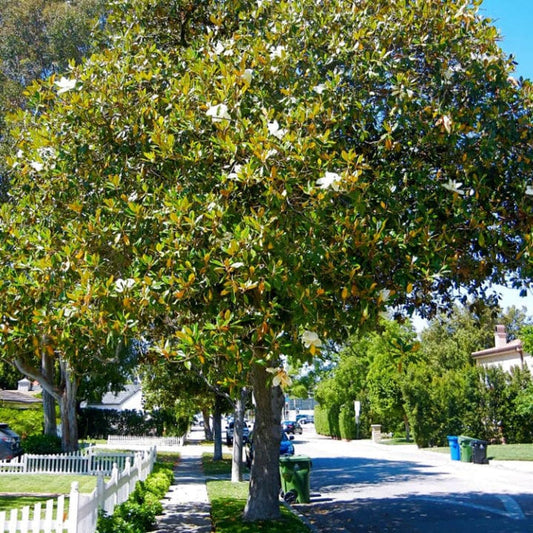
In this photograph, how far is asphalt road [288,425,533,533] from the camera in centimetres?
1220

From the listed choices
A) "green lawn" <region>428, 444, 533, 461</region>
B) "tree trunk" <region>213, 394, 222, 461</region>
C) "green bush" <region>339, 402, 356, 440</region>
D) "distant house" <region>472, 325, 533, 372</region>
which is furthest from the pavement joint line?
"green bush" <region>339, 402, 356, 440</region>

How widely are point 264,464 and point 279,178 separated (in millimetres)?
6192

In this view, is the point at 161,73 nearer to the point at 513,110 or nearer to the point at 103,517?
the point at 513,110

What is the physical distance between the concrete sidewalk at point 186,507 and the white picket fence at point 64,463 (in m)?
2.26

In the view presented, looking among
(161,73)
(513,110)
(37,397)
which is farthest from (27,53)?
(37,397)

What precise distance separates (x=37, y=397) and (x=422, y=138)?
47.2 m

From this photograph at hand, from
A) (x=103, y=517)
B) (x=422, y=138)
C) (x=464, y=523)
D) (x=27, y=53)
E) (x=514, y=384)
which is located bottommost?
(x=464, y=523)

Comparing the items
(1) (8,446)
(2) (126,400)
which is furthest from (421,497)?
(2) (126,400)

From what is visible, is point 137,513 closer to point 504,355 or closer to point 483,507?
point 483,507

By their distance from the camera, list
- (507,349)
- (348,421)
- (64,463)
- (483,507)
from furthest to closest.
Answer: (348,421)
(507,349)
(64,463)
(483,507)

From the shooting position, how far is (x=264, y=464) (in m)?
11.0

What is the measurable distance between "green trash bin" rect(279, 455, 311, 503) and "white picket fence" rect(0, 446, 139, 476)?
7278 millimetres

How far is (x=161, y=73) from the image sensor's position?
8.91m

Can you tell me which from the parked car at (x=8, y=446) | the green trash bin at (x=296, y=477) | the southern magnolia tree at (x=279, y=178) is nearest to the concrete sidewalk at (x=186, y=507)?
the green trash bin at (x=296, y=477)
